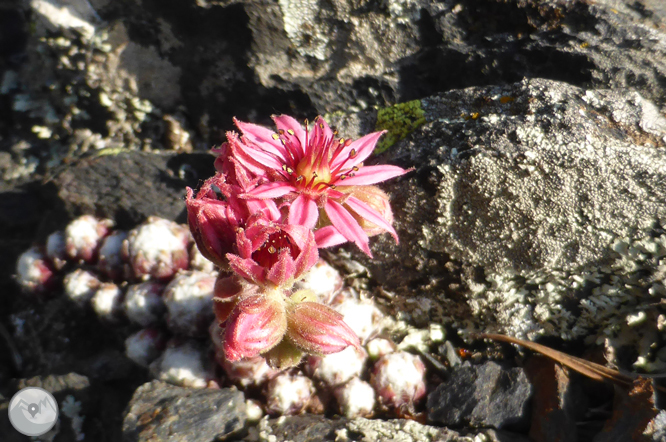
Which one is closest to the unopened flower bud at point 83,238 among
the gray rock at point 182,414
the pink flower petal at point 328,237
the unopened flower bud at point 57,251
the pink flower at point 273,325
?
the unopened flower bud at point 57,251

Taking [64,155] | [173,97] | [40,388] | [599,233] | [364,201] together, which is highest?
[599,233]

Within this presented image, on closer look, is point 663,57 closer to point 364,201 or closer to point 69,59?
point 364,201

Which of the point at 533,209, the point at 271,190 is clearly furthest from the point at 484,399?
the point at 271,190

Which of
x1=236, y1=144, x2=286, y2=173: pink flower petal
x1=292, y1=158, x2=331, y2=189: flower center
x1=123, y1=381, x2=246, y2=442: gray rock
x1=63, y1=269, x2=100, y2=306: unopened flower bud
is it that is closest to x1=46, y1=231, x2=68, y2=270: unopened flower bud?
x1=63, y1=269, x2=100, y2=306: unopened flower bud

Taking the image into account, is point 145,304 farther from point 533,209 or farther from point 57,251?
point 533,209

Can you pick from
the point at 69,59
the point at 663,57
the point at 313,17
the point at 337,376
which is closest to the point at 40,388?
the point at 337,376
